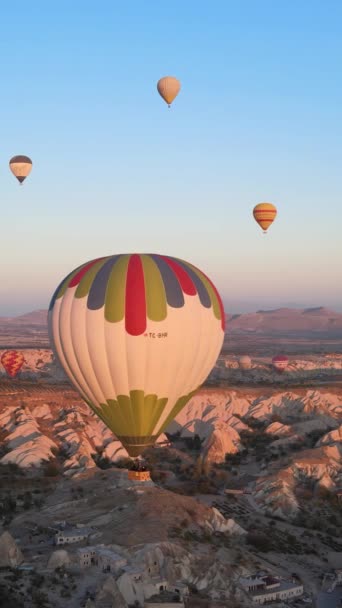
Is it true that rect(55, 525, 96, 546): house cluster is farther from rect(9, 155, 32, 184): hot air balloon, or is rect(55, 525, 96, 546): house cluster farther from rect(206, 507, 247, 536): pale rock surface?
rect(9, 155, 32, 184): hot air balloon

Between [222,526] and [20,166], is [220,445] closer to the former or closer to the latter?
[222,526]

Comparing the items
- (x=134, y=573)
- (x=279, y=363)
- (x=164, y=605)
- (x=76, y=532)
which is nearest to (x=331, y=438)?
(x=76, y=532)

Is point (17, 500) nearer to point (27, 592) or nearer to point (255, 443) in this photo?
point (27, 592)

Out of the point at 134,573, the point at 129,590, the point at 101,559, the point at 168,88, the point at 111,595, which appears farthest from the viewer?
the point at 168,88

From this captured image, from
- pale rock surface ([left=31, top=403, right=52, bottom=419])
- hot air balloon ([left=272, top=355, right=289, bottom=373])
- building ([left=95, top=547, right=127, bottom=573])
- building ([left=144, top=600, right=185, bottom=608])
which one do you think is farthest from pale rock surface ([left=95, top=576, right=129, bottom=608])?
hot air balloon ([left=272, top=355, right=289, bottom=373])

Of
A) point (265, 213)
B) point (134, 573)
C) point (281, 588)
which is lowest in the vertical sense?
point (281, 588)

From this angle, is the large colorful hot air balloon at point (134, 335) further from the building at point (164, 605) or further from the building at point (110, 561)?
the building at point (164, 605)

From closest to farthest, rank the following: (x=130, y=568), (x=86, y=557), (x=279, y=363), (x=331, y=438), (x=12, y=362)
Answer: (x=130, y=568) → (x=86, y=557) → (x=331, y=438) → (x=12, y=362) → (x=279, y=363)
